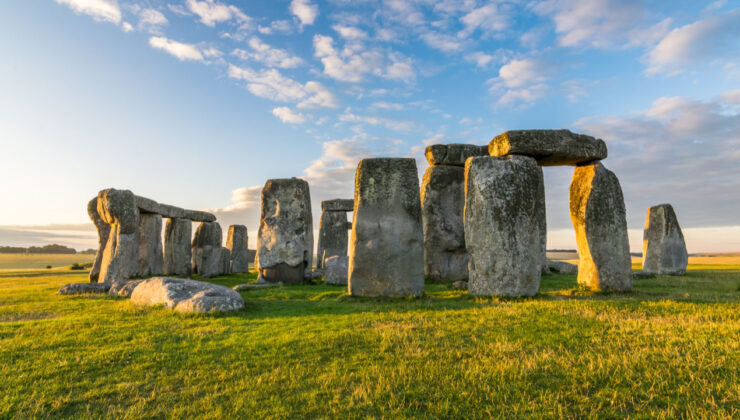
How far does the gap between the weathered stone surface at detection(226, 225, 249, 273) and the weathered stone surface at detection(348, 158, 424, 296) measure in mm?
15472

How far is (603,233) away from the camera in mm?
9648

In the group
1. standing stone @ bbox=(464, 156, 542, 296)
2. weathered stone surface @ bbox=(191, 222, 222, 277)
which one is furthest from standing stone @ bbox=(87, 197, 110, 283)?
standing stone @ bbox=(464, 156, 542, 296)

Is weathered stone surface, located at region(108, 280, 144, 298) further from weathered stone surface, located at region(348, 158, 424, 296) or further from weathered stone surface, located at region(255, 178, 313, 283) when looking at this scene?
weathered stone surface, located at region(348, 158, 424, 296)

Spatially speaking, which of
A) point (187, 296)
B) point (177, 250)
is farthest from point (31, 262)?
point (187, 296)

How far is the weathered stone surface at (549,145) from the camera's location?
9422mm

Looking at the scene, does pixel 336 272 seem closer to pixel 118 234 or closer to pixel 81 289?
pixel 118 234

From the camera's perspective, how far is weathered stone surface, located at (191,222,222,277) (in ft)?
66.7

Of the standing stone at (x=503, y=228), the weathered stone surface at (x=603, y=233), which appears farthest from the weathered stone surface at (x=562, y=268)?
the standing stone at (x=503, y=228)

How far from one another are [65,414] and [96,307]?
6.48 m

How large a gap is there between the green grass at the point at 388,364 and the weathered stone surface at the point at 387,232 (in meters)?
2.01

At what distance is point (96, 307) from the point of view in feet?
29.6

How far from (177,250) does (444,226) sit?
14238mm

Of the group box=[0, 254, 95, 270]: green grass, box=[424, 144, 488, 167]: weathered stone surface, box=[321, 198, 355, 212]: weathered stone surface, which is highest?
box=[424, 144, 488, 167]: weathered stone surface

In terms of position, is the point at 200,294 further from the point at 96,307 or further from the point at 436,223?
the point at 436,223
